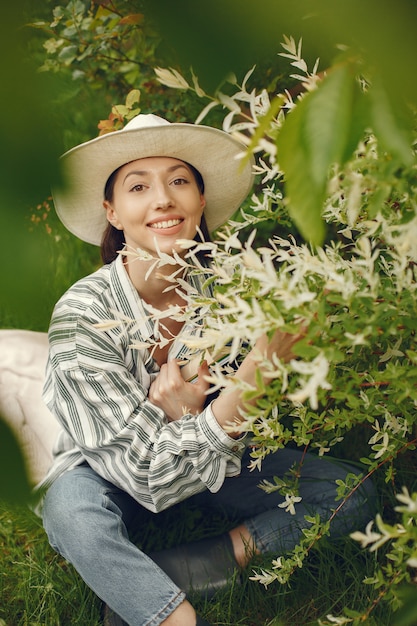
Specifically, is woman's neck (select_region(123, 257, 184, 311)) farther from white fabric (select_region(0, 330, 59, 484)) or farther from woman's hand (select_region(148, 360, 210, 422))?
white fabric (select_region(0, 330, 59, 484))

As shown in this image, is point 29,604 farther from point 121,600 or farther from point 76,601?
point 121,600

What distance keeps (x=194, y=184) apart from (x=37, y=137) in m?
1.63

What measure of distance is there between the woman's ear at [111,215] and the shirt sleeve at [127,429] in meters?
0.36

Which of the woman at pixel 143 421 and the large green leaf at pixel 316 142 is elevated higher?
the large green leaf at pixel 316 142

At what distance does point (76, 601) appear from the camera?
73.5 inches

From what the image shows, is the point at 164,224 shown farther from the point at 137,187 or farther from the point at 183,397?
the point at 183,397

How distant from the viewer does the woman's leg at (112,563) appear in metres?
1.70

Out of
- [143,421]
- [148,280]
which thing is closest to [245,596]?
[143,421]

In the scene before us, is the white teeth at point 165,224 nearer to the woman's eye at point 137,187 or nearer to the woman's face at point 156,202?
the woman's face at point 156,202

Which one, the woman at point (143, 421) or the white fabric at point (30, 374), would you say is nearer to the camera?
the woman at point (143, 421)

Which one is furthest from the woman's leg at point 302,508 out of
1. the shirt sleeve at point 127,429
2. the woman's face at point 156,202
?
the woman's face at point 156,202

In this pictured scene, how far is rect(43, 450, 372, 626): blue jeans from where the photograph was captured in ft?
5.59

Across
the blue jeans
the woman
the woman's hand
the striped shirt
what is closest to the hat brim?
the woman

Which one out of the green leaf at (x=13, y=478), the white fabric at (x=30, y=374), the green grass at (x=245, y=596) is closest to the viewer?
the green leaf at (x=13, y=478)
